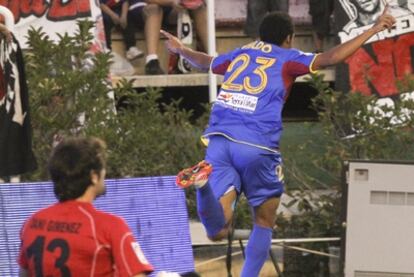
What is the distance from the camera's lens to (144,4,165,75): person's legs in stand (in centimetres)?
1085

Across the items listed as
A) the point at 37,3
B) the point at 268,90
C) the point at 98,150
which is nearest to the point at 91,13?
the point at 37,3

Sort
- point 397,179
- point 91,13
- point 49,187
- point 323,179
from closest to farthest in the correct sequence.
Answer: point 49,187 < point 397,179 < point 323,179 < point 91,13

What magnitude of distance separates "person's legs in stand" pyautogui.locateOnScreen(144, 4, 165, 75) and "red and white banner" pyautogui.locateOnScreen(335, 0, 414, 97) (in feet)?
5.43

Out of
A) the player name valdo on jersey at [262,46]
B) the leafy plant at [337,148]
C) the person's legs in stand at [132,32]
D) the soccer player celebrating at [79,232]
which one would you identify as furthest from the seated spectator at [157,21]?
the soccer player celebrating at [79,232]

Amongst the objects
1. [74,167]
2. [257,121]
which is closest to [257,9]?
[257,121]

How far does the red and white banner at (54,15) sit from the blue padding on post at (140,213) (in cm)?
300

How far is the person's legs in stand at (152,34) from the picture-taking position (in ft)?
35.6

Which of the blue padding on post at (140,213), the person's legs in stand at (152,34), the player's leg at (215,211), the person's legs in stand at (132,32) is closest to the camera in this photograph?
the player's leg at (215,211)

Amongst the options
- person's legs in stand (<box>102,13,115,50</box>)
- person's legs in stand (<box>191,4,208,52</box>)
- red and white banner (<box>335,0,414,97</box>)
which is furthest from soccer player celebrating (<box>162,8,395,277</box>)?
person's legs in stand (<box>102,13,115,50</box>)

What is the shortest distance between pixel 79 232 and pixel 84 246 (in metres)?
0.06

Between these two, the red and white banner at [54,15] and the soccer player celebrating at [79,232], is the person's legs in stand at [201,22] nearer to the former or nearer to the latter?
the red and white banner at [54,15]

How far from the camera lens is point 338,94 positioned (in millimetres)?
A: 9234

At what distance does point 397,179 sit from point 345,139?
3.41ft

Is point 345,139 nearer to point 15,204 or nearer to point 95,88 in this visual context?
point 95,88
